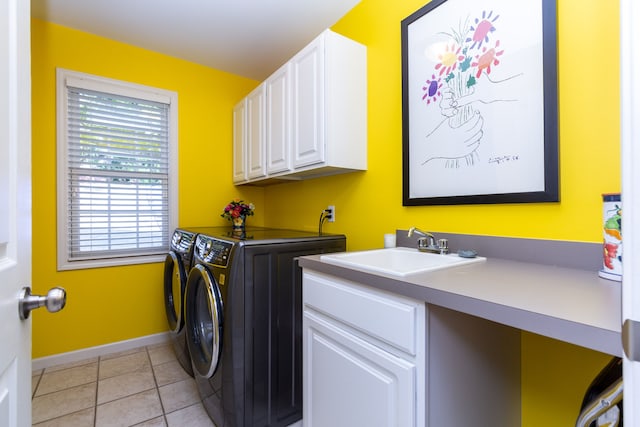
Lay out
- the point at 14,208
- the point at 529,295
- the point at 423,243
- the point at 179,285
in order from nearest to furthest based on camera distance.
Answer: the point at 14,208 < the point at 529,295 < the point at 423,243 < the point at 179,285

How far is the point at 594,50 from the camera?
3.36ft

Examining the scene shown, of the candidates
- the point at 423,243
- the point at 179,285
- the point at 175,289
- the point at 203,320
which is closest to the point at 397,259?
the point at 423,243

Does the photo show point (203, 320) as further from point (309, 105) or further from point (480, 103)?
point (480, 103)

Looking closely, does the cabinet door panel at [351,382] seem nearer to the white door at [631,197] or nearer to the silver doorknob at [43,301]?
the white door at [631,197]

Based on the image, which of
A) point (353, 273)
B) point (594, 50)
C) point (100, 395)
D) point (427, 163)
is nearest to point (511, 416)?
point (353, 273)

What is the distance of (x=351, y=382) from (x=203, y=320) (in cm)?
102

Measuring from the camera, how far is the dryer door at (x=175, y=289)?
201 centimetres

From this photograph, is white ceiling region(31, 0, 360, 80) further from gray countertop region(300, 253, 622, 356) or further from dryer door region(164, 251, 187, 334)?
gray countertop region(300, 253, 622, 356)

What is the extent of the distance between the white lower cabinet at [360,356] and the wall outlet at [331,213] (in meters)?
0.86

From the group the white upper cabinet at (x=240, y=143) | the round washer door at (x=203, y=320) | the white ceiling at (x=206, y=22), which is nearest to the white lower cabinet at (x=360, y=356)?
the round washer door at (x=203, y=320)

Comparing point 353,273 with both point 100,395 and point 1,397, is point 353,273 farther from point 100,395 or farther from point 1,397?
point 100,395

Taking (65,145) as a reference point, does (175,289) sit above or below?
below

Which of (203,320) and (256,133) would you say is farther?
(256,133)

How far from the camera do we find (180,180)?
2.68 meters
